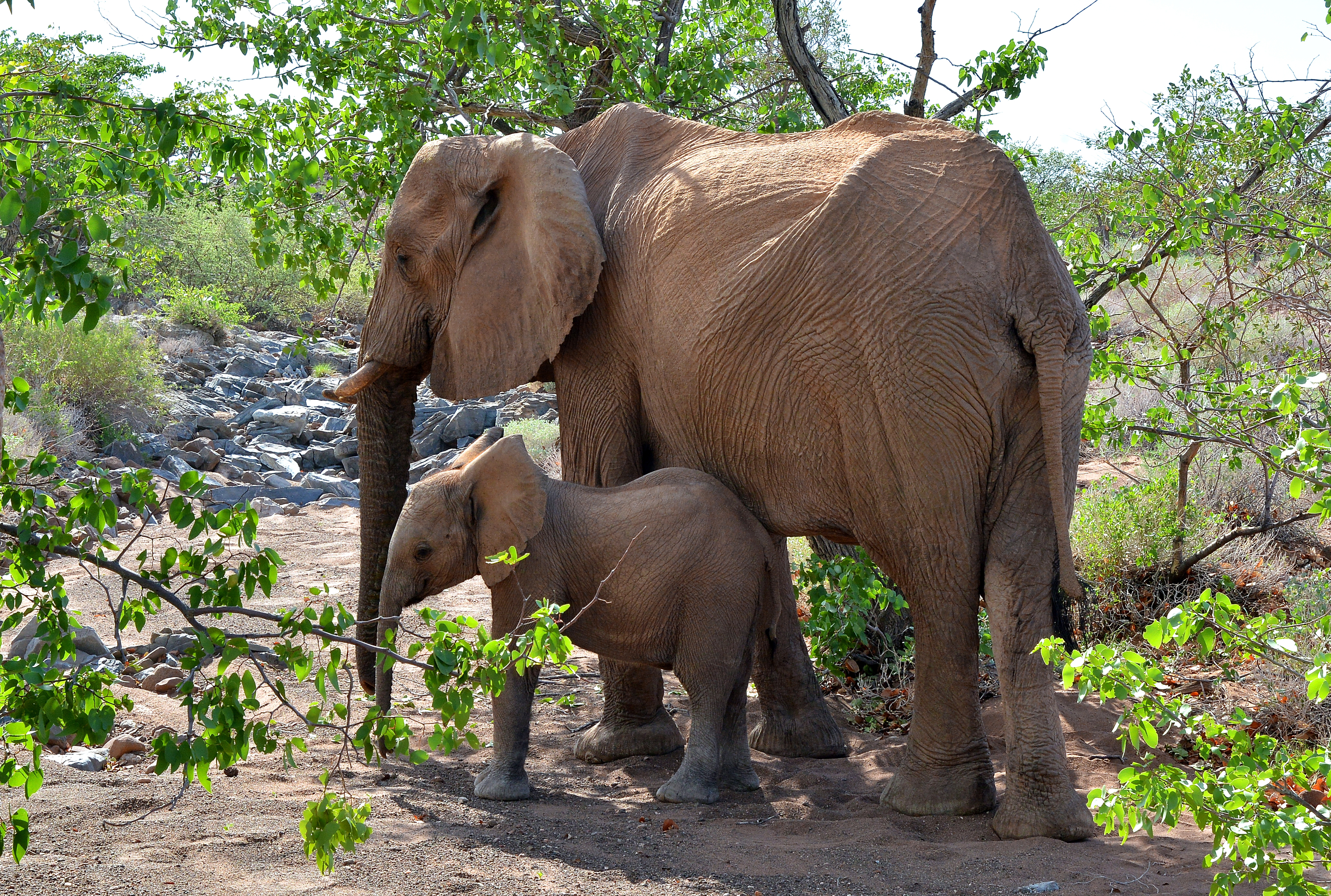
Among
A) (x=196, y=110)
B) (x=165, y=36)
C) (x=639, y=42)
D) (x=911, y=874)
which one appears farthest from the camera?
(x=165, y=36)

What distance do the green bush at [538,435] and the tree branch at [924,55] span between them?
26.7 feet

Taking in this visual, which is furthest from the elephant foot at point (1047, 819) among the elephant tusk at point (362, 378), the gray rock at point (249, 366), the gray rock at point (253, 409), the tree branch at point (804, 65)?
the gray rock at point (249, 366)

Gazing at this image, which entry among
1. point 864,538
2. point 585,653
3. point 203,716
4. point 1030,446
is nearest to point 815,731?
point 864,538

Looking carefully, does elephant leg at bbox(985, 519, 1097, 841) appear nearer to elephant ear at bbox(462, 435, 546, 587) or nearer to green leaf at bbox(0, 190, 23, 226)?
elephant ear at bbox(462, 435, 546, 587)

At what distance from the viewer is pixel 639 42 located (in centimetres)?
731

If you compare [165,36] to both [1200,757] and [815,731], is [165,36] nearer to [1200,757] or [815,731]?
[815,731]

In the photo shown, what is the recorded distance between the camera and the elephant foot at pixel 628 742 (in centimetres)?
587

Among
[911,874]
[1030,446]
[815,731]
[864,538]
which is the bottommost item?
[911,874]

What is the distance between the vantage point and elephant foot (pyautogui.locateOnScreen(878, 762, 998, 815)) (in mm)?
4867

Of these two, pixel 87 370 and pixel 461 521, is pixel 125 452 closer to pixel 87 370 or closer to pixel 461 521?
pixel 87 370

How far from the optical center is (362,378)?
6.07 m

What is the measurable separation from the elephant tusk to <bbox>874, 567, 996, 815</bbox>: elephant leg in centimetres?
290

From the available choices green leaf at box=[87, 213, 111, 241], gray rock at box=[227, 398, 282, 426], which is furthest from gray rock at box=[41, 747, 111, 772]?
gray rock at box=[227, 398, 282, 426]

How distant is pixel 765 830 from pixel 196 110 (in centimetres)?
335
